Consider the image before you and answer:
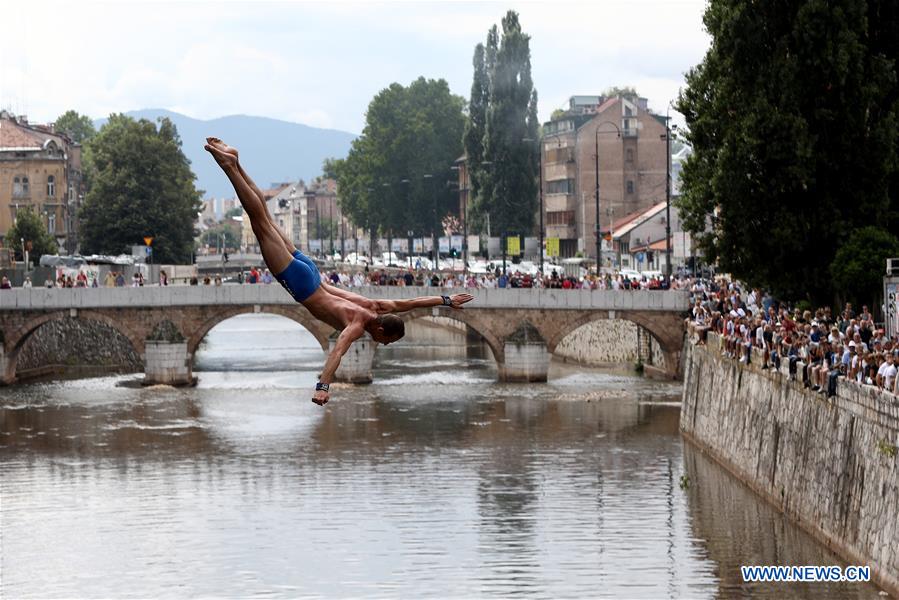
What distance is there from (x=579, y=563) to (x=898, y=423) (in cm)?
1264

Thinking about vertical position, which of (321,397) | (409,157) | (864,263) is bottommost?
(321,397)

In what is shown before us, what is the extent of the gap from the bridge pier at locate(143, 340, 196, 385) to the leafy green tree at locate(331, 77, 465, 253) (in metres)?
81.5

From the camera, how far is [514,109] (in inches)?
5369

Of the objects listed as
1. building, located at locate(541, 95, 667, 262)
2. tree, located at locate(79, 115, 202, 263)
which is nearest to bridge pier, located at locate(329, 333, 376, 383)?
tree, located at locate(79, 115, 202, 263)

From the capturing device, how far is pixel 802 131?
61.0 meters

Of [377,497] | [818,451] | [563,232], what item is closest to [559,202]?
[563,232]

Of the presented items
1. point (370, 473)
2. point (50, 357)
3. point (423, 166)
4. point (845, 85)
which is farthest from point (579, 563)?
point (423, 166)

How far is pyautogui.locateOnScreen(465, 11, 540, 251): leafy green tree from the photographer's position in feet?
445

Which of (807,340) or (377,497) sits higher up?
(807,340)

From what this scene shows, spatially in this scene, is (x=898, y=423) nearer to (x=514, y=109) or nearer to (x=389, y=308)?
(x=389, y=308)

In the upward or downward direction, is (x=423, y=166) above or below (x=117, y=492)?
above

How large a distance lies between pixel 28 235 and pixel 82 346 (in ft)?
93.3

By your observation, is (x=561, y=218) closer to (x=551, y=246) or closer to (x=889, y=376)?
(x=551, y=246)

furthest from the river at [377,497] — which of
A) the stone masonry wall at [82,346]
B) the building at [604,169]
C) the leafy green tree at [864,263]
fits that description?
the building at [604,169]
